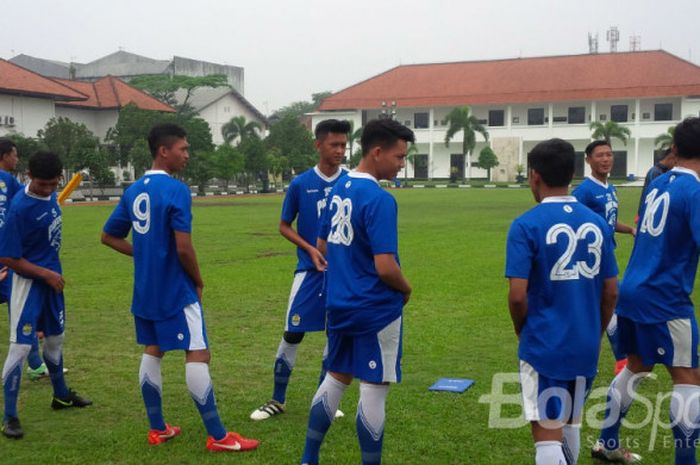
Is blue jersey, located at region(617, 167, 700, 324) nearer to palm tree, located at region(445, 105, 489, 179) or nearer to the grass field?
the grass field

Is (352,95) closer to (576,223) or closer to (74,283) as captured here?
(74,283)

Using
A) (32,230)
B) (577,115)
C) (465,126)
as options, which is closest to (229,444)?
(32,230)

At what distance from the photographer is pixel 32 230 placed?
5879 millimetres

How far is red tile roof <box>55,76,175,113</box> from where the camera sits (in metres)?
62.1

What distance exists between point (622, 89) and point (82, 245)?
201ft

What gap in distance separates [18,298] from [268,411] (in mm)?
2226

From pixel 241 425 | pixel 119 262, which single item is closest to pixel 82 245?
pixel 119 262

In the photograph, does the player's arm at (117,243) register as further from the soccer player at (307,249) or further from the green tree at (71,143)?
the green tree at (71,143)

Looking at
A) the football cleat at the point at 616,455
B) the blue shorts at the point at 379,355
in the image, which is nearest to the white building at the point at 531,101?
the football cleat at the point at 616,455

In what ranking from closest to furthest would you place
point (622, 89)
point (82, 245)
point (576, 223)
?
point (576, 223) → point (82, 245) → point (622, 89)

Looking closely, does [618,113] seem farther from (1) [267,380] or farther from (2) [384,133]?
(2) [384,133]

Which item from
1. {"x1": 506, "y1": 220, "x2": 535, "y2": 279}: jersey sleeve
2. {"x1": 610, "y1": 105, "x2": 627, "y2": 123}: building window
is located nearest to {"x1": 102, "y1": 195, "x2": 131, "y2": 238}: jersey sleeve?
{"x1": 506, "y1": 220, "x2": 535, "y2": 279}: jersey sleeve

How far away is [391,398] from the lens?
20.8 ft

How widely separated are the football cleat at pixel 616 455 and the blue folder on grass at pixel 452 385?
1598mm
